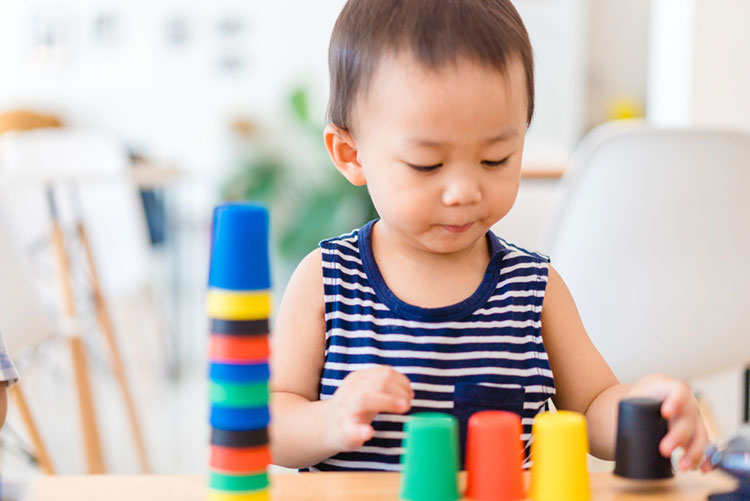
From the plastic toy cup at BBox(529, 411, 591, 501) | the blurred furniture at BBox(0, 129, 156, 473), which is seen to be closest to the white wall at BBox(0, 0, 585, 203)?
the blurred furniture at BBox(0, 129, 156, 473)

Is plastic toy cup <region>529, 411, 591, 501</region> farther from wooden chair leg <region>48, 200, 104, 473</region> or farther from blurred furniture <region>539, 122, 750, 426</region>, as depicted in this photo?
wooden chair leg <region>48, 200, 104, 473</region>

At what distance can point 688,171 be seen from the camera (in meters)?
1.39

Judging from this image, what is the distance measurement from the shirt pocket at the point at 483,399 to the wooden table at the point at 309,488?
0.84 feet

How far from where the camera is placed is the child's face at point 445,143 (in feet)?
2.29

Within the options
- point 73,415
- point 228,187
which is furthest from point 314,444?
point 228,187

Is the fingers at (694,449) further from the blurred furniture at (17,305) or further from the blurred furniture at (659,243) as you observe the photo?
the blurred furniture at (17,305)

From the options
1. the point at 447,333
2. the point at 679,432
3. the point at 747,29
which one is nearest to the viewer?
the point at 679,432

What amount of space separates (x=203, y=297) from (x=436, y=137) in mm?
5139

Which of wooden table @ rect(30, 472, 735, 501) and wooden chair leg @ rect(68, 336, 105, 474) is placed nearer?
wooden table @ rect(30, 472, 735, 501)

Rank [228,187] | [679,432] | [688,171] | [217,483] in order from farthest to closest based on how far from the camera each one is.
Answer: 1. [228,187]
2. [688,171]
3. [679,432]
4. [217,483]

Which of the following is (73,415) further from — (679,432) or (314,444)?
(679,432)

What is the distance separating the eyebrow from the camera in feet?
2.30

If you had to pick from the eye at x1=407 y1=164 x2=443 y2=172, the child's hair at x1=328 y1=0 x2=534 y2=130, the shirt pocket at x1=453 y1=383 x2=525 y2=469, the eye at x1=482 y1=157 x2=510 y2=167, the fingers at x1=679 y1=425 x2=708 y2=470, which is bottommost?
the shirt pocket at x1=453 y1=383 x2=525 y2=469

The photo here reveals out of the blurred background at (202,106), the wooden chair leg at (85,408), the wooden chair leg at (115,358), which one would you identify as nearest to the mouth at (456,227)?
the wooden chair leg at (85,408)
